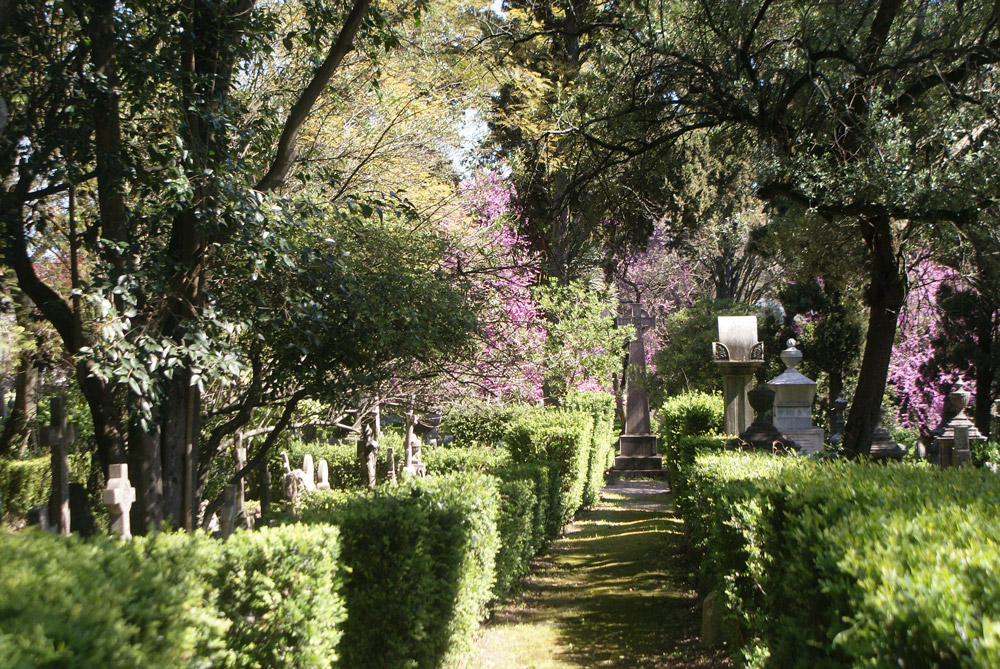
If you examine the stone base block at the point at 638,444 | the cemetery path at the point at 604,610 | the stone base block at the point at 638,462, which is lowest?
the cemetery path at the point at 604,610

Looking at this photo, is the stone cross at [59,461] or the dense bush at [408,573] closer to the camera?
the dense bush at [408,573]

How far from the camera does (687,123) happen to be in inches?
433

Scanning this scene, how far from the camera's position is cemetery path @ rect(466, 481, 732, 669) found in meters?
7.26

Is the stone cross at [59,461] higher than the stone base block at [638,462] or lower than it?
higher

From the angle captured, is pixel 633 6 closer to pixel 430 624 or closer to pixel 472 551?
pixel 472 551

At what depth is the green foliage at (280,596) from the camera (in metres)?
3.81

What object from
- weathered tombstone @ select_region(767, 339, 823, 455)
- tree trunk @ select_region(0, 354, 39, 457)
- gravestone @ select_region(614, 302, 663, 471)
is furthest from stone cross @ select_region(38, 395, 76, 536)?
gravestone @ select_region(614, 302, 663, 471)

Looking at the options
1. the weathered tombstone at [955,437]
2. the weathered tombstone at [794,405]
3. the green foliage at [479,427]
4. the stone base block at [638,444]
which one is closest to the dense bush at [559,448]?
the green foliage at [479,427]

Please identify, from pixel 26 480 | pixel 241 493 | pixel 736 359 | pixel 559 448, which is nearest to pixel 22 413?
pixel 26 480

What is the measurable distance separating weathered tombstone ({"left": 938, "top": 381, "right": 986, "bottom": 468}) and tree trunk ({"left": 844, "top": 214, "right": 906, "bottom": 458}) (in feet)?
17.9

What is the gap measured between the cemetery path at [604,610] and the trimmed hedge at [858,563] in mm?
1450

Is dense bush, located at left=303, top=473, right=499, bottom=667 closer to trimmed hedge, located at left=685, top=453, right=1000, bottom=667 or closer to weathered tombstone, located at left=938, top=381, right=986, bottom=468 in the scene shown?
trimmed hedge, located at left=685, top=453, right=1000, bottom=667

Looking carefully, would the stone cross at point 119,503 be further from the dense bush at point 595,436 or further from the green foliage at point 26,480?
the dense bush at point 595,436

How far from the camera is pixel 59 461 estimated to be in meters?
6.48
